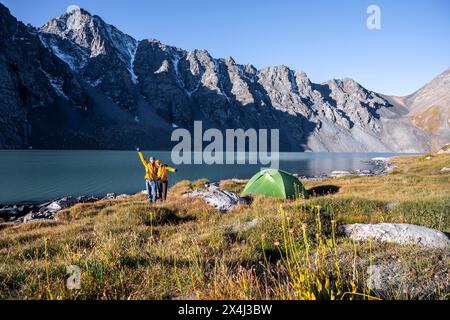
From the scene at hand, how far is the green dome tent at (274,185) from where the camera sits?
19.6 m

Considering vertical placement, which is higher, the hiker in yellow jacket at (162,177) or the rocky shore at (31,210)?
the hiker in yellow jacket at (162,177)

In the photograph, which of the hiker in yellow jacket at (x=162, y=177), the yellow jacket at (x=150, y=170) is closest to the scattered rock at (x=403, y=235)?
the hiker in yellow jacket at (x=162, y=177)

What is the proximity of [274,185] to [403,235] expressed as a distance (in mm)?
12965

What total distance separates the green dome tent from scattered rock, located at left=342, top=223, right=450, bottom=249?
10.9 meters

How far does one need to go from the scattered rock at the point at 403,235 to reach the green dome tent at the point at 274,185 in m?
→ 10.9

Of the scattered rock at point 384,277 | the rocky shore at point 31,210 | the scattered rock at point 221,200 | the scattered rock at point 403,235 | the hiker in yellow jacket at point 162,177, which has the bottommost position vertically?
the rocky shore at point 31,210

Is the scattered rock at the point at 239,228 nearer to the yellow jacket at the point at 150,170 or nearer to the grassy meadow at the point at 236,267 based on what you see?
the grassy meadow at the point at 236,267

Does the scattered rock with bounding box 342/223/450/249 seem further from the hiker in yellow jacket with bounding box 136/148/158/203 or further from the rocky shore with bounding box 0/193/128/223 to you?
the rocky shore with bounding box 0/193/128/223

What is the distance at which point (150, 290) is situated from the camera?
4.02 m

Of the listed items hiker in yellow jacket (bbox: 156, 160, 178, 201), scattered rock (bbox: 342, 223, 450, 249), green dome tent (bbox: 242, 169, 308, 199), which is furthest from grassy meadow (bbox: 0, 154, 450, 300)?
green dome tent (bbox: 242, 169, 308, 199)

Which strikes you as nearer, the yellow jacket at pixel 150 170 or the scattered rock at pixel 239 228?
the scattered rock at pixel 239 228
